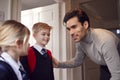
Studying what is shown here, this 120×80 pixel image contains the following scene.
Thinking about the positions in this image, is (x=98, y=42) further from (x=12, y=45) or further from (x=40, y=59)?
(x=12, y=45)

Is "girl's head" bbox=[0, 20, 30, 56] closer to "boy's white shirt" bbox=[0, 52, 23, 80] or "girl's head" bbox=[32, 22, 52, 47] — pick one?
"boy's white shirt" bbox=[0, 52, 23, 80]

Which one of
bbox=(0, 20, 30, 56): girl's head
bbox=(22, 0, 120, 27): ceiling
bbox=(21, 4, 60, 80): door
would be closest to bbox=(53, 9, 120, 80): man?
bbox=(0, 20, 30, 56): girl's head

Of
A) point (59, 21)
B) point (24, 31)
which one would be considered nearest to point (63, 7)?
point (59, 21)

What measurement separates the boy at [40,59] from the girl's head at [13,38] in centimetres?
41

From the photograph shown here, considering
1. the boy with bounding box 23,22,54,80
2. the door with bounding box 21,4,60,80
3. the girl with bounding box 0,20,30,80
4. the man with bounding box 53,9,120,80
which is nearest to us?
the girl with bounding box 0,20,30,80

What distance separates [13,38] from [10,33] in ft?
0.09

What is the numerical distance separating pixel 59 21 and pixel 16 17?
796 millimetres

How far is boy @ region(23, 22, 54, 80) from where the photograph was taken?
58.6 inches

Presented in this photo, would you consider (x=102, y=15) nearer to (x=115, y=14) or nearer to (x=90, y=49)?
(x=115, y=14)

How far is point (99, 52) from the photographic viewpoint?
1492mm

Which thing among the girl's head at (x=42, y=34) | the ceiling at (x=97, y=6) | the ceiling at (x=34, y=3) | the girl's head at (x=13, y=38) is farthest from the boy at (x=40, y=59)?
the ceiling at (x=34, y=3)

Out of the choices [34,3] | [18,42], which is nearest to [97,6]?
[34,3]

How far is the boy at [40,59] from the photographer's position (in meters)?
1.49

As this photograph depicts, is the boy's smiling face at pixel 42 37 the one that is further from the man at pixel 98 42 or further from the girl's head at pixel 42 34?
the man at pixel 98 42
